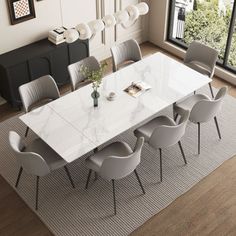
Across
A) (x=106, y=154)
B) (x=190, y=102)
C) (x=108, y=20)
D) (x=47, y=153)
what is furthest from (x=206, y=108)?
(x=47, y=153)

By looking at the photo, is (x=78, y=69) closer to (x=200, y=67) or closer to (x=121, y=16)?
(x=121, y=16)

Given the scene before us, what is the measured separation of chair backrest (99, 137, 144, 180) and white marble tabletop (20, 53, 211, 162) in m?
0.25

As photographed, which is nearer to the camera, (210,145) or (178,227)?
(178,227)

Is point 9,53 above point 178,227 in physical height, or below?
above

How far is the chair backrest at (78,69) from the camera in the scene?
17.0 ft

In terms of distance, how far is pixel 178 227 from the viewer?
4266 millimetres

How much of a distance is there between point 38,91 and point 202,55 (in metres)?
2.24

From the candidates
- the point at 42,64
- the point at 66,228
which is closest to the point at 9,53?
the point at 42,64

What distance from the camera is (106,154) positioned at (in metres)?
4.47

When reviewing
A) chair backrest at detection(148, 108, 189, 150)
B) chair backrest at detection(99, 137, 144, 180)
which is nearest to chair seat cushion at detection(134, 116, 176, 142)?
chair backrest at detection(148, 108, 189, 150)

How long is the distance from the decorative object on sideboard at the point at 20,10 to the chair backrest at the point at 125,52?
1226mm

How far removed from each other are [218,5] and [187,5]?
58cm

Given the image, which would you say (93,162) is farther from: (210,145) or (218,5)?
(218,5)

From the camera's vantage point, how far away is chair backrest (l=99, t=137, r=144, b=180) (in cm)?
397
